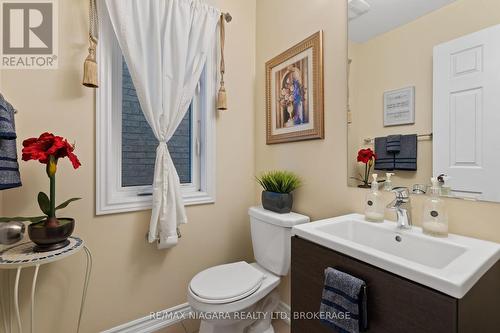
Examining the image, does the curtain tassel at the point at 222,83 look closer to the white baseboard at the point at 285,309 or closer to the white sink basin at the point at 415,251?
the white sink basin at the point at 415,251

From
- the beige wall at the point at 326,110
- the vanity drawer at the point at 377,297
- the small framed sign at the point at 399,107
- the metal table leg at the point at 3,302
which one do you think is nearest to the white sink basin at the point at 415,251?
the vanity drawer at the point at 377,297

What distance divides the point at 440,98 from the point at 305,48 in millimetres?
821

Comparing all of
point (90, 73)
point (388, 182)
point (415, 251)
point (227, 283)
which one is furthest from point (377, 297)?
point (90, 73)

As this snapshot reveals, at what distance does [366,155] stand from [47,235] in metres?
1.55

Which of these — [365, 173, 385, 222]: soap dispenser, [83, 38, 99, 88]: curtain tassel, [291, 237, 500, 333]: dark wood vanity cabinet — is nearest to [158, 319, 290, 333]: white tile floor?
[291, 237, 500, 333]: dark wood vanity cabinet

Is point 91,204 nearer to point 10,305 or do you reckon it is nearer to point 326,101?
point 10,305

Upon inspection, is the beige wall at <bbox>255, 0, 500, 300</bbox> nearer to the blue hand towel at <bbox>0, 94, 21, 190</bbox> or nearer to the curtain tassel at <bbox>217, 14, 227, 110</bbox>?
the curtain tassel at <bbox>217, 14, 227, 110</bbox>

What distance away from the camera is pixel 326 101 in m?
1.39

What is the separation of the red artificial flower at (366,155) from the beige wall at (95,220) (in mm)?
938

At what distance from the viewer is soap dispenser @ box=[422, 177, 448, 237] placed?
35.9 inches

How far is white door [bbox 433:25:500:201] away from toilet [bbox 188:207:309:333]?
0.77 m

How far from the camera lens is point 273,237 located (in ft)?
4.80

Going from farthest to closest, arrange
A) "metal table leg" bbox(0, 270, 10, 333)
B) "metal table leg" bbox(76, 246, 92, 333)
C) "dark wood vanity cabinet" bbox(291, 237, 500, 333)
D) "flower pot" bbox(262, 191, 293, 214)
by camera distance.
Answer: "flower pot" bbox(262, 191, 293, 214)
"metal table leg" bbox(76, 246, 92, 333)
"metal table leg" bbox(0, 270, 10, 333)
"dark wood vanity cabinet" bbox(291, 237, 500, 333)

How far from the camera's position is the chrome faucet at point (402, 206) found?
99 cm
